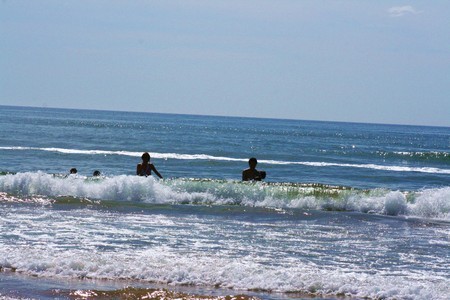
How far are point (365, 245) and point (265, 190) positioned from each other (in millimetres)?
7410

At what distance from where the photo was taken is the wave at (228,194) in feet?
61.3

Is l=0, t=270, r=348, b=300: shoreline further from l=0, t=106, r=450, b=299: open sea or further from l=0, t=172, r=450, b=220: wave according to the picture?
l=0, t=172, r=450, b=220: wave

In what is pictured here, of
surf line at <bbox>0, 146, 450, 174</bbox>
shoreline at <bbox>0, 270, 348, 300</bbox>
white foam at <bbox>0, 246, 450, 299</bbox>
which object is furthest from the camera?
surf line at <bbox>0, 146, 450, 174</bbox>

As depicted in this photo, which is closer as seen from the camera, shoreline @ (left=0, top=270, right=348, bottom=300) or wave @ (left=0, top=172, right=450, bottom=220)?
shoreline @ (left=0, top=270, right=348, bottom=300)

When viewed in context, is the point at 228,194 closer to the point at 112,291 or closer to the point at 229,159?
the point at 112,291

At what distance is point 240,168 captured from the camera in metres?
37.4

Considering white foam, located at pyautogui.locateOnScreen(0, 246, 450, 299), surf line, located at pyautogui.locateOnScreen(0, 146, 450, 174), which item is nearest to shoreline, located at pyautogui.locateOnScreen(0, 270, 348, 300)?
white foam, located at pyautogui.locateOnScreen(0, 246, 450, 299)

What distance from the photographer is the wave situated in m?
18.7

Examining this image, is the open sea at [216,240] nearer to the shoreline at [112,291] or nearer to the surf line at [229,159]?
the shoreline at [112,291]

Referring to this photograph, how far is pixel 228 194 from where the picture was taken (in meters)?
20.0

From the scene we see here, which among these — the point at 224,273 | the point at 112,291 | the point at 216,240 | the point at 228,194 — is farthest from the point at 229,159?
the point at 112,291

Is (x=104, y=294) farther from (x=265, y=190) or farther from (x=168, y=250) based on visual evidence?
(x=265, y=190)

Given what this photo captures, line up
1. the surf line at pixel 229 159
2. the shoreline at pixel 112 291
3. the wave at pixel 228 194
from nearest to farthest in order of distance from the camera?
the shoreline at pixel 112 291 < the wave at pixel 228 194 < the surf line at pixel 229 159

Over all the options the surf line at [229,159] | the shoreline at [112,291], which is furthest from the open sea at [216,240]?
the surf line at [229,159]
